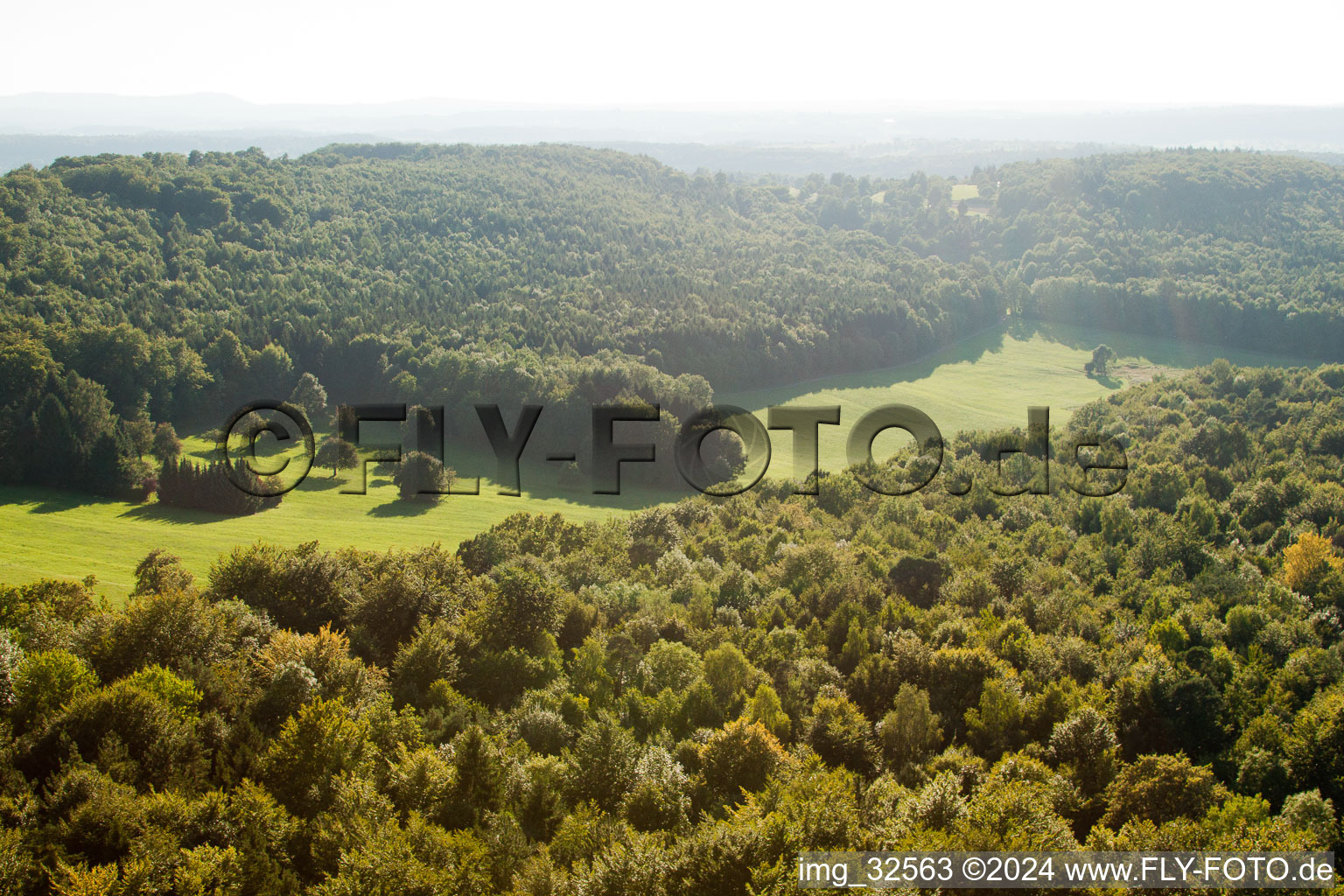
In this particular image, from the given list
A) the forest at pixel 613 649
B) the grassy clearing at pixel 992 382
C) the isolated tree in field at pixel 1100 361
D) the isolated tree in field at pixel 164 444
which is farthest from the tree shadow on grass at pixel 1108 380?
the isolated tree in field at pixel 164 444

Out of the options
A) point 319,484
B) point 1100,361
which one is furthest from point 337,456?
point 1100,361

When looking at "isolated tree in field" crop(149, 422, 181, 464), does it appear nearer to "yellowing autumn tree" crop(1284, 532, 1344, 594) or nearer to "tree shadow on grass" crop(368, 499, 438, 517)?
"tree shadow on grass" crop(368, 499, 438, 517)

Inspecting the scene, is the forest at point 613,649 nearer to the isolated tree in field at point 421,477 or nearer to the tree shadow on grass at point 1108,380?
the isolated tree in field at point 421,477

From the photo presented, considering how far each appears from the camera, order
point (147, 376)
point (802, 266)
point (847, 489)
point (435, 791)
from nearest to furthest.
→ 1. point (435, 791)
2. point (847, 489)
3. point (147, 376)
4. point (802, 266)

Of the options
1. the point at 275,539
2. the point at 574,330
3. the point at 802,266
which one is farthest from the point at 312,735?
the point at 802,266

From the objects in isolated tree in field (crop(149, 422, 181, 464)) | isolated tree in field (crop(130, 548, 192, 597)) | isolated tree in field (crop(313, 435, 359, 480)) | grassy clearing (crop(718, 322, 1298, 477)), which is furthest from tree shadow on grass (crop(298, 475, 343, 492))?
grassy clearing (crop(718, 322, 1298, 477))

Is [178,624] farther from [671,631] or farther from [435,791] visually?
[671,631]
